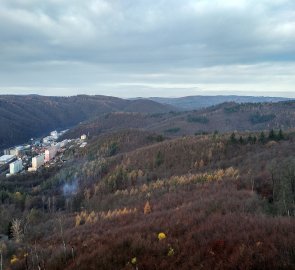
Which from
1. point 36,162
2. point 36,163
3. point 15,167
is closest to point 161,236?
point 15,167

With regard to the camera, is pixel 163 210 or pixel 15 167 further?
pixel 15 167

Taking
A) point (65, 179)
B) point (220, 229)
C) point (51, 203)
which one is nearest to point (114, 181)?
point (51, 203)

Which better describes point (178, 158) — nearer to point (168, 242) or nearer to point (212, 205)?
point (212, 205)

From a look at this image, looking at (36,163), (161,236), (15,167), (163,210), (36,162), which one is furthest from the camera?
(36,162)

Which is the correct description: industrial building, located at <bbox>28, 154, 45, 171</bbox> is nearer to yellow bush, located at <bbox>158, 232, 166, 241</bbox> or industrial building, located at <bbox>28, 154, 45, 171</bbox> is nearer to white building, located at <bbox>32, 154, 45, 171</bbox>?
white building, located at <bbox>32, 154, 45, 171</bbox>

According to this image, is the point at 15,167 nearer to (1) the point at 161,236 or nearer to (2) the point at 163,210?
(2) the point at 163,210

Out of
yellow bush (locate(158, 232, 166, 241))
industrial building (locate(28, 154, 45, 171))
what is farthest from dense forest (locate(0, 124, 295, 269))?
industrial building (locate(28, 154, 45, 171))

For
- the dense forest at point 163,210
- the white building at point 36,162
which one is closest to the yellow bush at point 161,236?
the dense forest at point 163,210

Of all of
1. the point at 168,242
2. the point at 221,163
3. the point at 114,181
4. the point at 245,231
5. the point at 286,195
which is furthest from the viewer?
the point at 114,181
